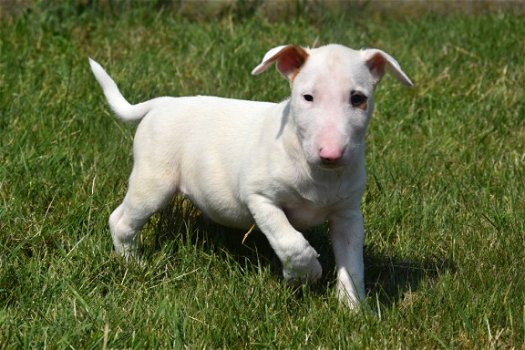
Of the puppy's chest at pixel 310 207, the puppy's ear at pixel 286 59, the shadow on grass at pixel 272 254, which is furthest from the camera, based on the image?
the shadow on grass at pixel 272 254

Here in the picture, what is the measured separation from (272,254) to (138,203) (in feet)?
2.21

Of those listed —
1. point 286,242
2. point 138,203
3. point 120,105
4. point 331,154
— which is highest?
point 331,154

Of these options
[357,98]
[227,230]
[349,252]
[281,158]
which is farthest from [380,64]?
[227,230]

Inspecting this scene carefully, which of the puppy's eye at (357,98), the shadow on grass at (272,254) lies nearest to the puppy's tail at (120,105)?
the shadow on grass at (272,254)

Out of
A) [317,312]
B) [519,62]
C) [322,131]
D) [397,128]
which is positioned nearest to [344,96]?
[322,131]

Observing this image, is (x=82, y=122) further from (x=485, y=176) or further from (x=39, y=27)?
(x=485, y=176)

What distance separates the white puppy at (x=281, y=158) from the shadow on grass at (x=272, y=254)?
0.19 metres

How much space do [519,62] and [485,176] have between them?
6.53ft

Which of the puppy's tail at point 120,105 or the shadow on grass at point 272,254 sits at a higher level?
the puppy's tail at point 120,105

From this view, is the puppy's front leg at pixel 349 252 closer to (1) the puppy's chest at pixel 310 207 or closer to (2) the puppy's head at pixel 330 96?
(1) the puppy's chest at pixel 310 207

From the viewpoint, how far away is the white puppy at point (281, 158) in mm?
3777

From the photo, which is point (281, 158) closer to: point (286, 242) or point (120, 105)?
point (286, 242)

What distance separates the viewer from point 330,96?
3.75m

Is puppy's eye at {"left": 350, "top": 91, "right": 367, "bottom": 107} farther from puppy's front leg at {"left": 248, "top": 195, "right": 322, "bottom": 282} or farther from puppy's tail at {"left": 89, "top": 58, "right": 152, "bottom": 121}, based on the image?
puppy's tail at {"left": 89, "top": 58, "right": 152, "bottom": 121}
